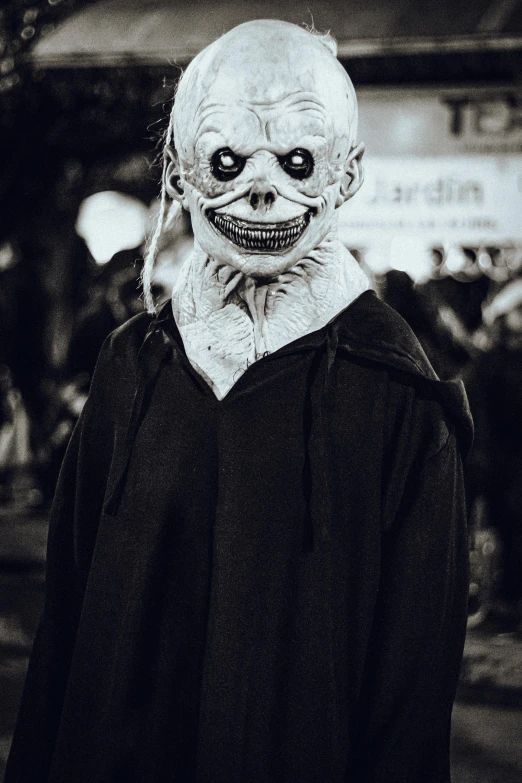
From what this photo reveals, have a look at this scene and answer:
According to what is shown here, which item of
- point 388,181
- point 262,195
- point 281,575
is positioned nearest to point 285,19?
point 388,181

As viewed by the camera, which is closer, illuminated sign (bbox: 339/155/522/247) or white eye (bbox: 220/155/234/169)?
white eye (bbox: 220/155/234/169)

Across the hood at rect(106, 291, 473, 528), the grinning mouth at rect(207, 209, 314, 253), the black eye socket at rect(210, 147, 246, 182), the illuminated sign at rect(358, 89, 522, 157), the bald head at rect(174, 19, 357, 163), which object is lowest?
the hood at rect(106, 291, 473, 528)

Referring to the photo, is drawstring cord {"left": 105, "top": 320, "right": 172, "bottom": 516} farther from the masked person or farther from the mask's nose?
the mask's nose

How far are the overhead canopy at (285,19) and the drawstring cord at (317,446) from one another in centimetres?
392

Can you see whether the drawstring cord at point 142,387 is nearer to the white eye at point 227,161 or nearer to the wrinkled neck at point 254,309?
the wrinkled neck at point 254,309

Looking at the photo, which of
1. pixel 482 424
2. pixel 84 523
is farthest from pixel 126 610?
pixel 482 424

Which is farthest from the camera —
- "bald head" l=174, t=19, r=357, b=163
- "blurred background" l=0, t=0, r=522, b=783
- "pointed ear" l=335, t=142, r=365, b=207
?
"blurred background" l=0, t=0, r=522, b=783

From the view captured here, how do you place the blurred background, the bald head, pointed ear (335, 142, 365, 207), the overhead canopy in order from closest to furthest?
the bald head, pointed ear (335, 142, 365, 207), the overhead canopy, the blurred background

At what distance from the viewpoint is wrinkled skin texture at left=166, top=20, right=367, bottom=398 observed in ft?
4.19

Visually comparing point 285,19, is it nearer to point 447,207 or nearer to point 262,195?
point 447,207

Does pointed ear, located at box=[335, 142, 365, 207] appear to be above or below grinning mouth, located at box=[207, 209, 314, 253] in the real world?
above

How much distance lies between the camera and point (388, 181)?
5387 mm

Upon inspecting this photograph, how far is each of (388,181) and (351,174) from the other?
13.6 ft

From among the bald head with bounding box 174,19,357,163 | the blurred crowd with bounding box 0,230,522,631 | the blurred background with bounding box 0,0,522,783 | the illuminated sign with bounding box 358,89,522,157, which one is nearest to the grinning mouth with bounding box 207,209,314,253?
the bald head with bounding box 174,19,357,163
